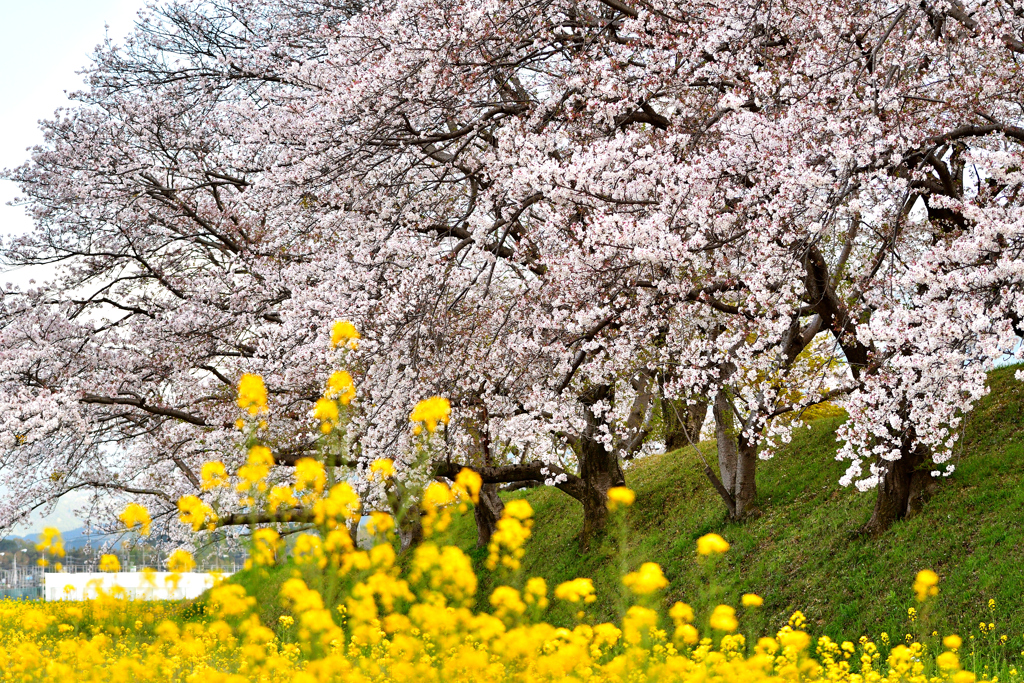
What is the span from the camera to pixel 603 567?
48.2ft

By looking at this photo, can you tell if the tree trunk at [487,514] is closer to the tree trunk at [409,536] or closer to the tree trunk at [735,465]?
the tree trunk at [409,536]

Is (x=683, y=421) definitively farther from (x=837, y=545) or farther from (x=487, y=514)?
(x=837, y=545)

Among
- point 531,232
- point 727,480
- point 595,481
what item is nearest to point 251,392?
point 531,232

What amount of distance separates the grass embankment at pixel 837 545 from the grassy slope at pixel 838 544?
0.02 m

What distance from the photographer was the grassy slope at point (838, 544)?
9680 millimetres

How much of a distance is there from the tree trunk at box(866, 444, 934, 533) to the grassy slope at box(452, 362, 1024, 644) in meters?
0.16

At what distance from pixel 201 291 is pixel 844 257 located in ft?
31.9

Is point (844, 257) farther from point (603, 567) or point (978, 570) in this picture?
point (603, 567)

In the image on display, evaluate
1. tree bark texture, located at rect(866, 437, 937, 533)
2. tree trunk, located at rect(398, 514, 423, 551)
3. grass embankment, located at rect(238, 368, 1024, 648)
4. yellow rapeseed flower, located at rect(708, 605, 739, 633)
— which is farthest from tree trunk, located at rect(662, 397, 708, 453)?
yellow rapeseed flower, located at rect(708, 605, 739, 633)

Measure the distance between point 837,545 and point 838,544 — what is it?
0.06ft

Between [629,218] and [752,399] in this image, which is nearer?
[629,218]

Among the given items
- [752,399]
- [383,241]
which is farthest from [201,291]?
[752,399]

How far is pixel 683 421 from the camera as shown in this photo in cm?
1975

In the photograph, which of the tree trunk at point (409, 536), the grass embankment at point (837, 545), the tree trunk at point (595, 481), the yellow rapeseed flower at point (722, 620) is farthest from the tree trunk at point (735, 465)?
the yellow rapeseed flower at point (722, 620)
